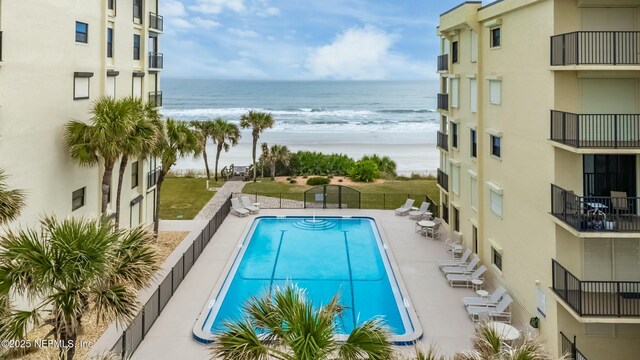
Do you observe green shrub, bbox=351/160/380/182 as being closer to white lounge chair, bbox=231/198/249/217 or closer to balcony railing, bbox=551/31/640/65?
white lounge chair, bbox=231/198/249/217

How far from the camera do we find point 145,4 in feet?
81.8

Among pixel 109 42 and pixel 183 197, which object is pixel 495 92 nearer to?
pixel 109 42

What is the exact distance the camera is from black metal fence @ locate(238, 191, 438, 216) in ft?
109

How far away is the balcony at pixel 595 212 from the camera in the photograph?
12.1m

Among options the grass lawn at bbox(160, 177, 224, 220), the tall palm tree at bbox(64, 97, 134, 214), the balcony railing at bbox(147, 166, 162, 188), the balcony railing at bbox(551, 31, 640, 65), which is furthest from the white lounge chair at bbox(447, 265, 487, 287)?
the grass lawn at bbox(160, 177, 224, 220)

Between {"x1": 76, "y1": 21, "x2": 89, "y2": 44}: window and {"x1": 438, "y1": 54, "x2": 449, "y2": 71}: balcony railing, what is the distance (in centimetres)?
1747

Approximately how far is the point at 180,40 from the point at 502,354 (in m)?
161

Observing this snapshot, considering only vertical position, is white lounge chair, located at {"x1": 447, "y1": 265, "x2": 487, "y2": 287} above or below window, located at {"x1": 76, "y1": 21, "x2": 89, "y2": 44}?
below

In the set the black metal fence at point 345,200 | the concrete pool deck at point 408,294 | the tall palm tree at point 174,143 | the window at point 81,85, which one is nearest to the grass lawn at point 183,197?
the black metal fence at point 345,200

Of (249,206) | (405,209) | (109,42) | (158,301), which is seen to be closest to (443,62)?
(405,209)

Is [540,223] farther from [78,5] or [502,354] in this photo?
[78,5]

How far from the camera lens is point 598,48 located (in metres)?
12.6

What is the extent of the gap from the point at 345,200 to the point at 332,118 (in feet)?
240

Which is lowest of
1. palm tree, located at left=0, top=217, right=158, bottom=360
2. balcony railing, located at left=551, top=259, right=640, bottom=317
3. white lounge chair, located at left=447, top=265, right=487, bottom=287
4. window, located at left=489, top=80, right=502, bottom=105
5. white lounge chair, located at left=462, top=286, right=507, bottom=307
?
white lounge chair, located at left=462, top=286, right=507, bottom=307
